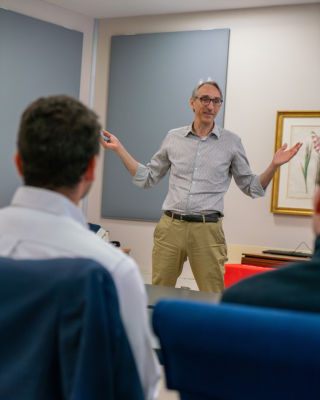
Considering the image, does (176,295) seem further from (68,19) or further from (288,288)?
(68,19)

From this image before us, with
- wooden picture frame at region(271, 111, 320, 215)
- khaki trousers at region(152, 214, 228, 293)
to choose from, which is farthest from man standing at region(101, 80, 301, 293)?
wooden picture frame at region(271, 111, 320, 215)

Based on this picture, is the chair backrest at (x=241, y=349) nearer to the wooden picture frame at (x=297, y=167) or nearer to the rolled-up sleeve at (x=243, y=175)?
the rolled-up sleeve at (x=243, y=175)

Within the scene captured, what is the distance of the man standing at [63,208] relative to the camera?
82 cm

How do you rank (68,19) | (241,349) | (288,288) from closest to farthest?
(241,349) < (288,288) < (68,19)

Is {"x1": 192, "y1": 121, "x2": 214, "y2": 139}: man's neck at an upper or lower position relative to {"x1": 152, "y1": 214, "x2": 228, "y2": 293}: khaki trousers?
upper

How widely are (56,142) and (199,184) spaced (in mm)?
2300

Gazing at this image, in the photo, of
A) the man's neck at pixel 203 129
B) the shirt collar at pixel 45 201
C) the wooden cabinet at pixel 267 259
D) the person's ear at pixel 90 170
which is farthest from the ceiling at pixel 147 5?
the shirt collar at pixel 45 201

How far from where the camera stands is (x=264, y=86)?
15.5 ft

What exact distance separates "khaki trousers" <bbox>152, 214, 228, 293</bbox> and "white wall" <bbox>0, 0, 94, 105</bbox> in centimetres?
271

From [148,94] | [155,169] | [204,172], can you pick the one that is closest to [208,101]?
→ [204,172]

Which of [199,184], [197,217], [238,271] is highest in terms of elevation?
[199,184]

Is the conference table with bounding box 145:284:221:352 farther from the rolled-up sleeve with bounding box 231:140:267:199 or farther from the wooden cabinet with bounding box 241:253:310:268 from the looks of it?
the wooden cabinet with bounding box 241:253:310:268

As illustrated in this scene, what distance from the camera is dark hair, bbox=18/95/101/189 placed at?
917mm

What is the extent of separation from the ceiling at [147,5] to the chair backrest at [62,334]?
14.8ft
